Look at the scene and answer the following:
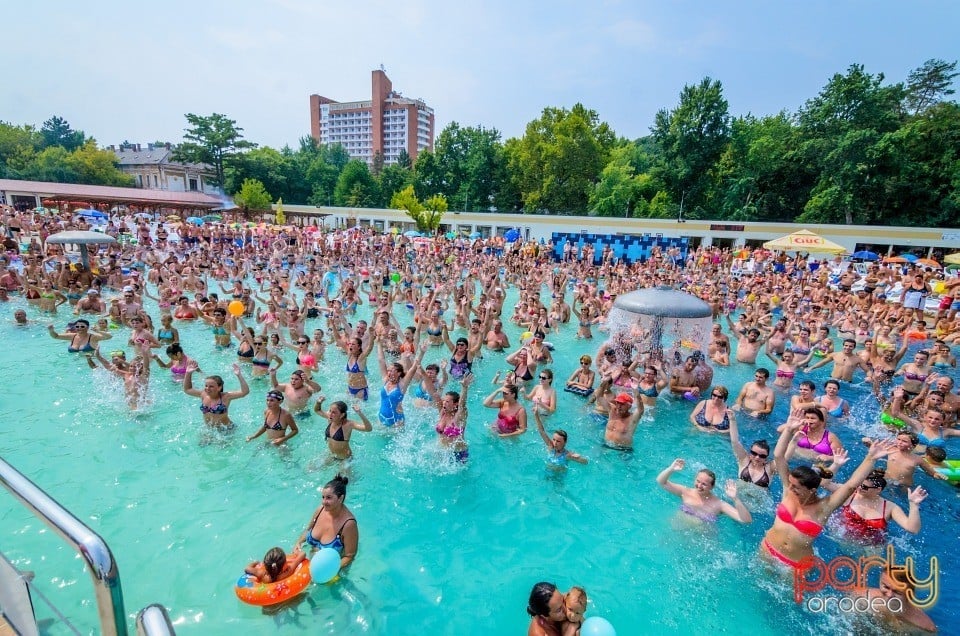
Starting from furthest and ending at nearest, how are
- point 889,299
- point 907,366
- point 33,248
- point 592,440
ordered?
1. point 33,248
2. point 889,299
3. point 907,366
4. point 592,440

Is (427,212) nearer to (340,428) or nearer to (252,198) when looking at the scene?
(252,198)

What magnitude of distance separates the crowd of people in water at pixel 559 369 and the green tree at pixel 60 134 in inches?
3387

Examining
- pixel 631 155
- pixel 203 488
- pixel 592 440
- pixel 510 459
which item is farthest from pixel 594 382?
pixel 631 155

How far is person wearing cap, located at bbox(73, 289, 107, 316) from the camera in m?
12.9

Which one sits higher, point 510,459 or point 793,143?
point 793,143

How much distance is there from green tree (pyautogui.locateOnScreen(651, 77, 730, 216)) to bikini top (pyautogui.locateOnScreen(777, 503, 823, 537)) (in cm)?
4363

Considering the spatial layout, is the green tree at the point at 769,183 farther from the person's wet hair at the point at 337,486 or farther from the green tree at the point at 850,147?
the person's wet hair at the point at 337,486

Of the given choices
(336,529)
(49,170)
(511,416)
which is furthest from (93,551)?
(49,170)

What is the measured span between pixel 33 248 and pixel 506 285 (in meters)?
19.7

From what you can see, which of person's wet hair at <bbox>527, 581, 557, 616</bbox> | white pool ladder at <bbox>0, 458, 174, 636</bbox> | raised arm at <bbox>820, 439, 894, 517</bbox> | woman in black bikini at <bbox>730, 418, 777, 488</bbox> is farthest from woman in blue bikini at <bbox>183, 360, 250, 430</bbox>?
raised arm at <bbox>820, 439, 894, 517</bbox>

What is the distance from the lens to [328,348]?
11641mm

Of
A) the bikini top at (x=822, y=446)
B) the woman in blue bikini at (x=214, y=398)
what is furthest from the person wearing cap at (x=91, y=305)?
the bikini top at (x=822, y=446)

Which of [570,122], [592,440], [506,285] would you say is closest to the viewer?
[592,440]

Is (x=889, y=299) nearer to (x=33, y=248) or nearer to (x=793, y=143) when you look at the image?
(x=793, y=143)
